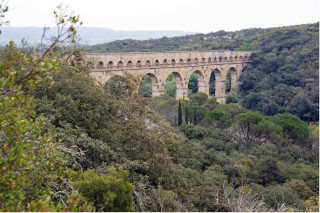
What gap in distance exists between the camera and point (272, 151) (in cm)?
1948

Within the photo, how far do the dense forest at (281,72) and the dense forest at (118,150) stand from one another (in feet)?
21.6

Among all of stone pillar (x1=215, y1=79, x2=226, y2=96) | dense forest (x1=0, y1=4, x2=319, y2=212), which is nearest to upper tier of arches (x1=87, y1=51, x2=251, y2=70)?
stone pillar (x1=215, y1=79, x2=226, y2=96)

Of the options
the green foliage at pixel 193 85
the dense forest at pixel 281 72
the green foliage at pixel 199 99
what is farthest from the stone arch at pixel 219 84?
the green foliage at pixel 199 99

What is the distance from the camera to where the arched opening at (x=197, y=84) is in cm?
3559

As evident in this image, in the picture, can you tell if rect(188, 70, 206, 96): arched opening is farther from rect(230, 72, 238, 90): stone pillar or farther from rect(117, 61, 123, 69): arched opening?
rect(117, 61, 123, 69): arched opening

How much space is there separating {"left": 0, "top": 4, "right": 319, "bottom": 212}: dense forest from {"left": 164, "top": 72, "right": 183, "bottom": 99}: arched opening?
8908mm

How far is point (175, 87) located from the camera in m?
39.8

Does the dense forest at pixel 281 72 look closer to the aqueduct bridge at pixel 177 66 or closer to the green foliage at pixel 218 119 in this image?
the aqueduct bridge at pixel 177 66

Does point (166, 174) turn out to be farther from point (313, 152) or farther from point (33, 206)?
point (313, 152)

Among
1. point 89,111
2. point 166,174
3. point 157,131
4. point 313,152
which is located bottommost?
point 313,152

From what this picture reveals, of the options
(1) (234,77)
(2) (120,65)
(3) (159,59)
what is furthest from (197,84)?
(2) (120,65)

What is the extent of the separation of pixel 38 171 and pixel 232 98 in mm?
32939

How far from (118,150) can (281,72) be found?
2781 centimetres

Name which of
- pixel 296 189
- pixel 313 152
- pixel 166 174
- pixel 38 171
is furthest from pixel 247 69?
pixel 38 171
